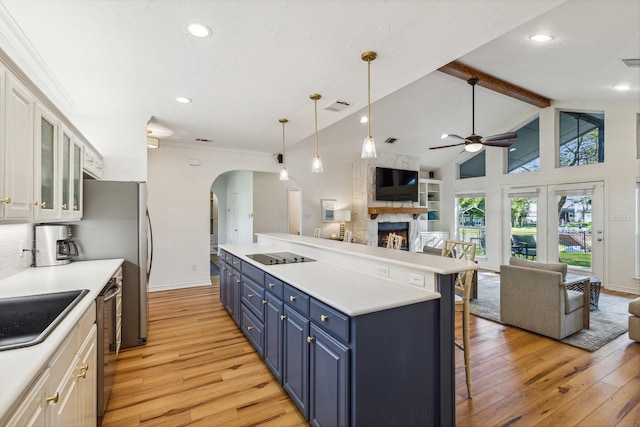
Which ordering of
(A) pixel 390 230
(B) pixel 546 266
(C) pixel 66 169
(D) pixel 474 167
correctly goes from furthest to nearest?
(D) pixel 474 167
(A) pixel 390 230
(B) pixel 546 266
(C) pixel 66 169

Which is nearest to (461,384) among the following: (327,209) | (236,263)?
(236,263)

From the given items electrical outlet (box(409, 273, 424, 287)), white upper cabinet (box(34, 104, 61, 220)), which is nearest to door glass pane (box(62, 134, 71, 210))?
white upper cabinet (box(34, 104, 61, 220))

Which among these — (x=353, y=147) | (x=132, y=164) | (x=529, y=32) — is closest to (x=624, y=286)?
(x=529, y=32)

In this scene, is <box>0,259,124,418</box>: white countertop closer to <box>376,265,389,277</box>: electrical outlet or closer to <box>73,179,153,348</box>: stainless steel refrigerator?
<box>73,179,153,348</box>: stainless steel refrigerator

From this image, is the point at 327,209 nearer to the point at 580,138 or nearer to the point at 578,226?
the point at 578,226

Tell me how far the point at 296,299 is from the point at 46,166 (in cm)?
184

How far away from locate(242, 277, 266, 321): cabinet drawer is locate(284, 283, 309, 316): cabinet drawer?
55 cm

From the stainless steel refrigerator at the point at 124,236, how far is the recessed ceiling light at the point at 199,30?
5.44 feet

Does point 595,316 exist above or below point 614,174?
below

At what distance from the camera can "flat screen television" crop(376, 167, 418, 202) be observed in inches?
290

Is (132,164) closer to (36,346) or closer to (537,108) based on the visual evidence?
(36,346)

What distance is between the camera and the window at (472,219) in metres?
7.71

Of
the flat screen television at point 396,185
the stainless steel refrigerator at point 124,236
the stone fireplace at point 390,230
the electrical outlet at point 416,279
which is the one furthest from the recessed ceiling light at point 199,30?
the stone fireplace at point 390,230

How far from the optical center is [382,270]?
2203 mm
